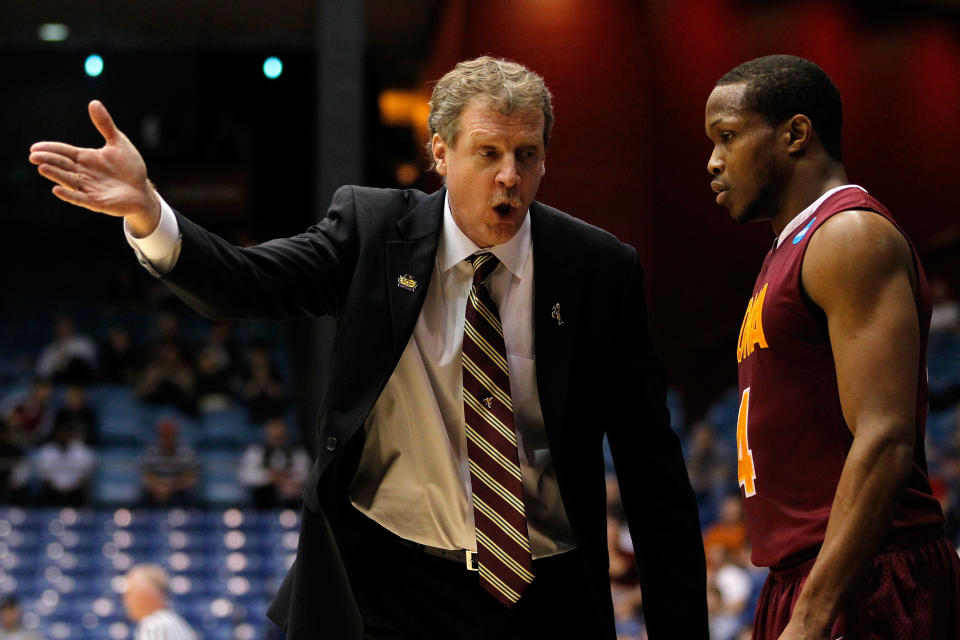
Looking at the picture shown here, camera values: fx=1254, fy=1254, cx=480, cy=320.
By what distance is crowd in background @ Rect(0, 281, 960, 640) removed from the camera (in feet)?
31.7

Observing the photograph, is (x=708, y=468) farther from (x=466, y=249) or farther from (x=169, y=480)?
(x=466, y=249)

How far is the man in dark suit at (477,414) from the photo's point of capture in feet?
8.43

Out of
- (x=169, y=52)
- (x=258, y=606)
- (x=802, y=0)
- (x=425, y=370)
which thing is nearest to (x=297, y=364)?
(x=169, y=52)

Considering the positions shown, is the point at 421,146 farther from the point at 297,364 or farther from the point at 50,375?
the point at 50,375

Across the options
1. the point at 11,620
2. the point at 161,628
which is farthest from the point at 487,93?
the point at 11,620

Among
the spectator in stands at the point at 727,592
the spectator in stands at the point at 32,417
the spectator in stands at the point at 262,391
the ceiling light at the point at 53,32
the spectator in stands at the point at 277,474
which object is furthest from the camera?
the ceiling light at the point at 53,32

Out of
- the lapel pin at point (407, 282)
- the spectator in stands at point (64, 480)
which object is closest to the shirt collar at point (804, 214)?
the lapel pin at point (407, 282)

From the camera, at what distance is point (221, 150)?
1919 cm

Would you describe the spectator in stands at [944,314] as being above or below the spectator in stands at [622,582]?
above

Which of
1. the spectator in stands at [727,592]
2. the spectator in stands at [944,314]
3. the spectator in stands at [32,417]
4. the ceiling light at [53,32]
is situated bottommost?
the spectator in stands at [32,417]

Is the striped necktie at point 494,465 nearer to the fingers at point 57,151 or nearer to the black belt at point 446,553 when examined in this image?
the black belt at point 446,553

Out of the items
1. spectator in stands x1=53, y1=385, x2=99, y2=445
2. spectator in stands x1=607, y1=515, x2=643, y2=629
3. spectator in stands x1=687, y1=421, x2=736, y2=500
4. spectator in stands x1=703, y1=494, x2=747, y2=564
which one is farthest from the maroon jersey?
spectator in stands x1=53, y1=385, x2=99, y2=445

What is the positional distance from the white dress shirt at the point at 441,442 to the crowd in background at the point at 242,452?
5921mm

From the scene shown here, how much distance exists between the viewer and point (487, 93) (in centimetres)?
263
